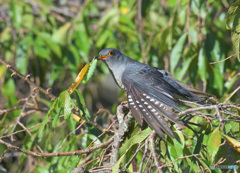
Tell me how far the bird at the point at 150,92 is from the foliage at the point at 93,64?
134 millimetres

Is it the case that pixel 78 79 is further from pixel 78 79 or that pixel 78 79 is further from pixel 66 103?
pixel 66 103

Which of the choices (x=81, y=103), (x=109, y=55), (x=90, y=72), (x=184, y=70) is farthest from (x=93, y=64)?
(x=184, y=70)

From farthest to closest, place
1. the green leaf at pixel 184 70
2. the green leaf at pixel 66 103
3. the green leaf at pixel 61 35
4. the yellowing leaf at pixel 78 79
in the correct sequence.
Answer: the green leaf at pixel 61 35, the green leaf at pixel 184 70, the yellowing leaf at pixel 78 79, the green leaf at pixel 66 103

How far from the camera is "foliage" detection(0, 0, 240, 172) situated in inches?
111

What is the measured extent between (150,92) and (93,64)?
0.79 meters

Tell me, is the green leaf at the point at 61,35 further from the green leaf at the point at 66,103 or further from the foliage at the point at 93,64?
the green leaf at the point at 66,103

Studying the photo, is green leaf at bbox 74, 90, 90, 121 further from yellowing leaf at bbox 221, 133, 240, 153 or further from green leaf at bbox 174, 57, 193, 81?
green leaf at bbox 174, 57, 193, 81

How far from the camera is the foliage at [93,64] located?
9.27ft

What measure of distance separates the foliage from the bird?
0.44 feet

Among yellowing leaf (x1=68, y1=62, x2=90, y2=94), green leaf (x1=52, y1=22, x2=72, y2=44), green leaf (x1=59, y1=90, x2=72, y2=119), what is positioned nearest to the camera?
A: green leaf (x1=59, y1=90, x2=72, y2=119)

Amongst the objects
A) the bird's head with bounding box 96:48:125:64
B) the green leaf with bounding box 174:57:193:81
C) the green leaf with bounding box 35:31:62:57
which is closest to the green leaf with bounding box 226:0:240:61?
the green leaf with bounding box 174:57:193:81

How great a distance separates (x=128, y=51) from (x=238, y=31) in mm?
2828

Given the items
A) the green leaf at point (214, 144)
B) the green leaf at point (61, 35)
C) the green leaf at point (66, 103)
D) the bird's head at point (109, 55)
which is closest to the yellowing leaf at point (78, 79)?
the green leaf at point (66, 103)

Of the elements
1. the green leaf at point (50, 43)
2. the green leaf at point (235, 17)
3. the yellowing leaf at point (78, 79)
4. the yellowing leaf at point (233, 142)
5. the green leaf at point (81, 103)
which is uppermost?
the green leaf at point (50, 43)
